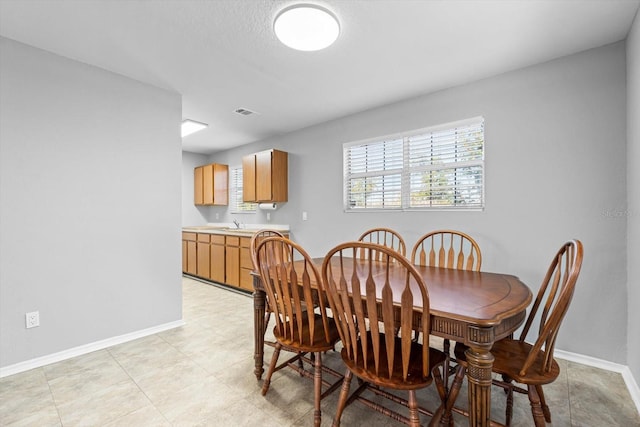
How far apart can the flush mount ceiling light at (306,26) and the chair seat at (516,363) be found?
201cm

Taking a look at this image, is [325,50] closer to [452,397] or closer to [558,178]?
[558,178]

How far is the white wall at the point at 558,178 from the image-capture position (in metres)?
2.16

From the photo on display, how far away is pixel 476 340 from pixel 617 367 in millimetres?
1906

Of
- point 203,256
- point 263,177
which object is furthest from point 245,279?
point 263,177

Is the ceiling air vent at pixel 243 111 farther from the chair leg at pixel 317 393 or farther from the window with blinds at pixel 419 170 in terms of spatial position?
the chair leg at pixel 317 393

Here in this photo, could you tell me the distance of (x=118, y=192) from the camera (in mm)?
2656

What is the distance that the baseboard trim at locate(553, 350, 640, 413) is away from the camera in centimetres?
181

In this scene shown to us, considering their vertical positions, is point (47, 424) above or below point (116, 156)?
below

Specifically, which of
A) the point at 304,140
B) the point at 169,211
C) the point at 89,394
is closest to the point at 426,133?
the point at 304,140

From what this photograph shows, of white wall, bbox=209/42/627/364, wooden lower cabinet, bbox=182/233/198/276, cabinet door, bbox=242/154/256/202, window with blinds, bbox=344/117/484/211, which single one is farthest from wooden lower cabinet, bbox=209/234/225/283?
white wall, bbox=209/42/627/364

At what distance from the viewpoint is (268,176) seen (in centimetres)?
434

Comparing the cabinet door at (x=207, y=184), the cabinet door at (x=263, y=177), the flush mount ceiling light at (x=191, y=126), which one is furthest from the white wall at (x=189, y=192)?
the cabinet door at (x=263, y=177)

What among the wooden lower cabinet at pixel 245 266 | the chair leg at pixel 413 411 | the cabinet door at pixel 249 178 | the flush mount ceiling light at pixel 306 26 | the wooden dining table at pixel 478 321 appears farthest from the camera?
the cabinet door at pixel 249 178

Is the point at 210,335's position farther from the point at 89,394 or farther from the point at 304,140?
the point at 304,140
